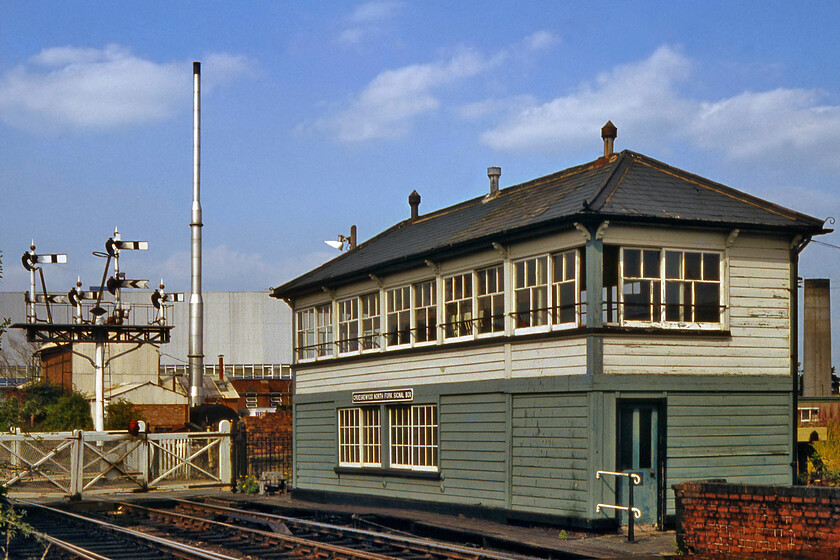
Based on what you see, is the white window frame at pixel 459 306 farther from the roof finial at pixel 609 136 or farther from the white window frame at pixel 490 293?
the roof finial at pixel 609 136

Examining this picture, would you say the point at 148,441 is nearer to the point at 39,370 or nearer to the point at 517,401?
the point at 517,401

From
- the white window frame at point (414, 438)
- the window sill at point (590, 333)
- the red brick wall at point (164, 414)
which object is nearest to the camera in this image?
the window sill at point (590, 333)

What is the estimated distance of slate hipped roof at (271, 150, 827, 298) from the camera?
17.6 metres

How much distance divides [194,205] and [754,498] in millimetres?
38271

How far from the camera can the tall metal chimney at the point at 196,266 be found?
47.8 metres

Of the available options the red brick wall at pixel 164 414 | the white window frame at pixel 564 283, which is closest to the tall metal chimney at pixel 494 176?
the white window frame at pixel 564 283

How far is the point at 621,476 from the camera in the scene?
1703 cm

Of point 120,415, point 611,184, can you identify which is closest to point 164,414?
point 120,415

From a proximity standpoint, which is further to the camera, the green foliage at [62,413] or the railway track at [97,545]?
the green foliage at [62,413]

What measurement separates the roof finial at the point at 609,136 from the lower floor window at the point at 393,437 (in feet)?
20.7

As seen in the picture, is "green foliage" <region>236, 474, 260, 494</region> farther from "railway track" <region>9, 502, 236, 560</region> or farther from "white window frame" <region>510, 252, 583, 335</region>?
"white window frame" <region>510, 252, 583, 335</region>

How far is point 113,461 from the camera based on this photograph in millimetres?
28422

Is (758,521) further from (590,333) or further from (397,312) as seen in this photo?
(397,312)

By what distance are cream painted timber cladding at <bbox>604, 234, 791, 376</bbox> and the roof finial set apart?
3.57 m
